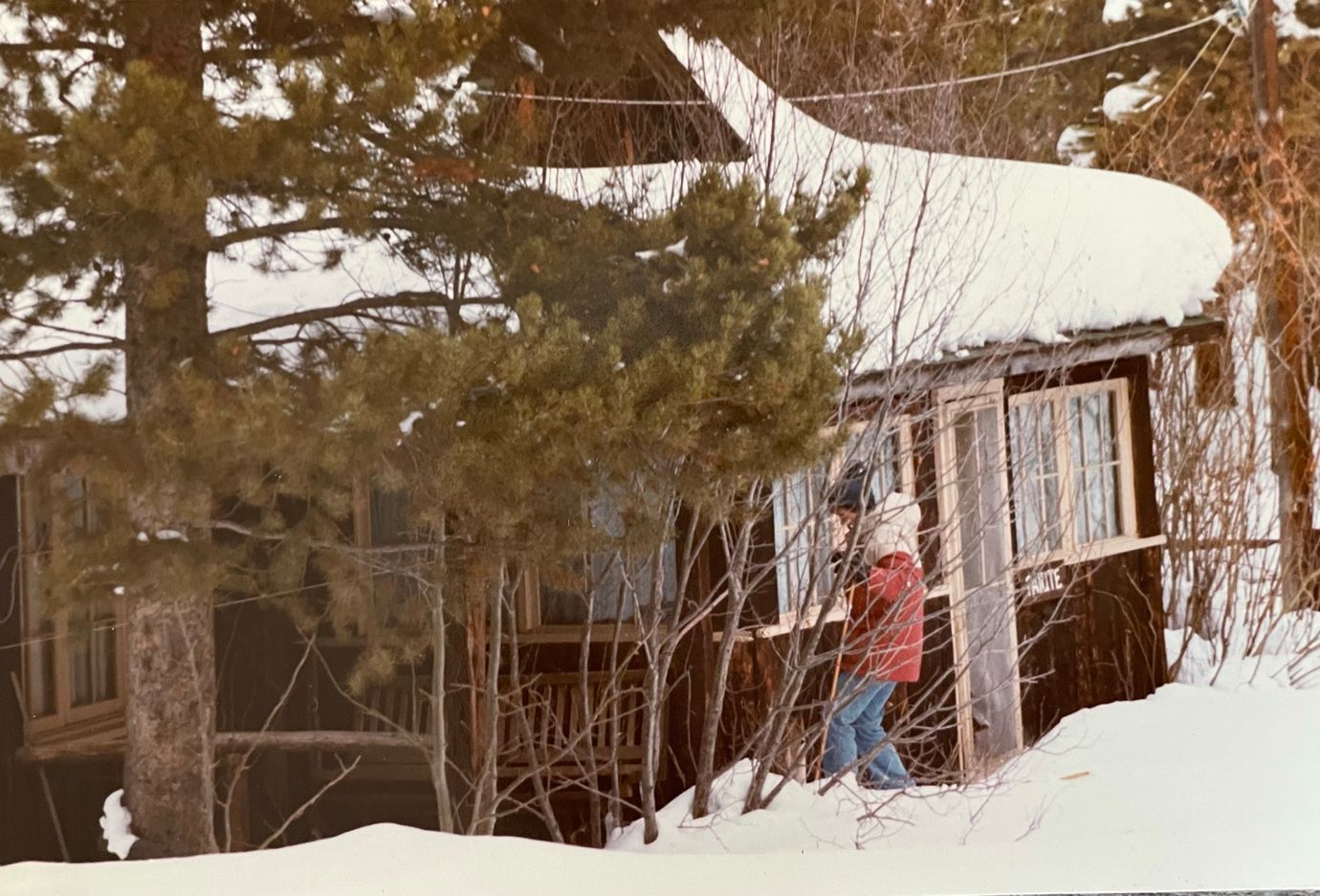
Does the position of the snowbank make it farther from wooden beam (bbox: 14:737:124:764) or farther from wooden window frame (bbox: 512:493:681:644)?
wooden window frame (bbox: 512:493:681:644)

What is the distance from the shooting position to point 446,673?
144 inches

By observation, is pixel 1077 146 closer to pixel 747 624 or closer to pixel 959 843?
pixel 747 624

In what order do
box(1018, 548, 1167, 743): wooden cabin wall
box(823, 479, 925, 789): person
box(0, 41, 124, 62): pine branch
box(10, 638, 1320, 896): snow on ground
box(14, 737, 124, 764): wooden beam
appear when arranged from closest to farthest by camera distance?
1. box(0, 41, 124, 62): pine branch
2. box(14, 737, 124, 764): wooden beam
3. box(10, 638, 1320, 896): snow on ground
4. box(823, 479, 925, 789): person
5. box(1018, 548, 1167, 743): wooden cabin wall

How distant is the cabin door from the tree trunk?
2.17 meters

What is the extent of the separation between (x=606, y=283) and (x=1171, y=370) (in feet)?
7.57

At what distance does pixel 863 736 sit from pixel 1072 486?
3.77 ft

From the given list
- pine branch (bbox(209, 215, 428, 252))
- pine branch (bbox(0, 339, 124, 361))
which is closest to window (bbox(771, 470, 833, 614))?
pine branch (bbox(209, 215, 428, 252))

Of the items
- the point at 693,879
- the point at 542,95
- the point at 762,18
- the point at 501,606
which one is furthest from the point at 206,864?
the point at 762,18

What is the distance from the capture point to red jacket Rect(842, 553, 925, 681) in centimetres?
385

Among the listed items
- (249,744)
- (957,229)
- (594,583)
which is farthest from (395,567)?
(957,229)

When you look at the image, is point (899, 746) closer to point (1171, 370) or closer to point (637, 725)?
point (637, 725)

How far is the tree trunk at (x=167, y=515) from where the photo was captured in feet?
11.1

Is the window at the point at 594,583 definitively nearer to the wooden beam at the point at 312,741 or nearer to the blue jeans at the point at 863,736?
the wooden beam at the point at 312,741

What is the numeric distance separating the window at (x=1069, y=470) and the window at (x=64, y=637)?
2.72 metres
